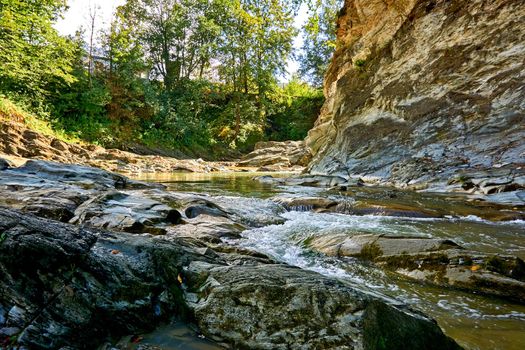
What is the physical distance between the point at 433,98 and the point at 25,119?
1903cm

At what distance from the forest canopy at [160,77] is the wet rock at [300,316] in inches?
740

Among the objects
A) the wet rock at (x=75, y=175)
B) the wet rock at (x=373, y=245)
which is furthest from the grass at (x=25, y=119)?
the wet rock at (x=373, y=245)

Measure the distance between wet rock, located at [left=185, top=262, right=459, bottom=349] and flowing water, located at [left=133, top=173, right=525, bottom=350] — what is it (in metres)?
0.36

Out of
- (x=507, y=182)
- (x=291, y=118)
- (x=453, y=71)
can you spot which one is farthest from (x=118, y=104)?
(x=507, y=182)

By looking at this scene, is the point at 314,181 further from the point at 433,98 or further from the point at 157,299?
the point at 157,299

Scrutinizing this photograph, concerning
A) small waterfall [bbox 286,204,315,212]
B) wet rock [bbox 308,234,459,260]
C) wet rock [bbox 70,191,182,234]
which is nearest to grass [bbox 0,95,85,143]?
wet rock [bbox 70,191,182,234]

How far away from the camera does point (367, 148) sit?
13.8 metres

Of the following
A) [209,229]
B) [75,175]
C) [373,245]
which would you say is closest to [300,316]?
[373,245]

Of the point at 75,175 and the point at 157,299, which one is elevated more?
the point at 75,175

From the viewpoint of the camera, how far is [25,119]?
17094 millimetres

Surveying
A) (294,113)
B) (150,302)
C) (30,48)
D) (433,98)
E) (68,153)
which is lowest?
(150,302)

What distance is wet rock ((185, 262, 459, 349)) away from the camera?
1.81 meters

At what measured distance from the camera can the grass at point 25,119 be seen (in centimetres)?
1571

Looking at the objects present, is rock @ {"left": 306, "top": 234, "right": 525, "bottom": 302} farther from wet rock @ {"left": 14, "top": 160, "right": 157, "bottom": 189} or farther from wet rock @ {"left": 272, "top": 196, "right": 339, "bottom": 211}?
wet rock @ {"left": 14, "top": 160, "right": 157, "bottom": 189}
